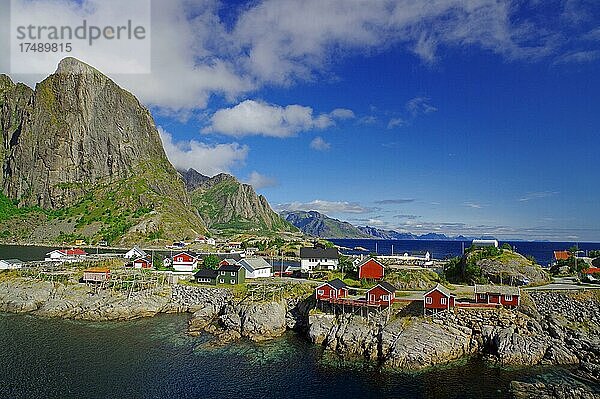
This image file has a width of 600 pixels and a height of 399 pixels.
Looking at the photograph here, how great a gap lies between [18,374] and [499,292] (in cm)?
4771

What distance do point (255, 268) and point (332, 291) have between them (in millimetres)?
25162

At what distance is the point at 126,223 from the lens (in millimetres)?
184625

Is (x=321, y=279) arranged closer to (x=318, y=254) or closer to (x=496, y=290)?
(x=318, y=254)

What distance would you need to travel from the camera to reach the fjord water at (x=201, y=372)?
36375 mm

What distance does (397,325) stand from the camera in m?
46.4

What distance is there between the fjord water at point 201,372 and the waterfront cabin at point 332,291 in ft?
20.1

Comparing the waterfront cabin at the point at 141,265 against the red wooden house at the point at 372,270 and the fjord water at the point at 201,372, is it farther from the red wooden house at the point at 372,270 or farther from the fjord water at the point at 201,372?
the red wooden house at the point at 372,270

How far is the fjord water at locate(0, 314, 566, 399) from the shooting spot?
36.4 metres

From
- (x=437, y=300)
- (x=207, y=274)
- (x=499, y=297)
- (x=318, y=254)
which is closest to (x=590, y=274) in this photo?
(x=499, y=297)

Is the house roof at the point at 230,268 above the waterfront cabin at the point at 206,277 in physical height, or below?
above

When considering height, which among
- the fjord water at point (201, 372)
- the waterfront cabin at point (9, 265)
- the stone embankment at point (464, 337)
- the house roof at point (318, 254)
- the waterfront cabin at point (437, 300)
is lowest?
the fjord water at point (201, 372)

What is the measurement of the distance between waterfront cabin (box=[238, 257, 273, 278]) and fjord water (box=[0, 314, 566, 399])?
25.1 meters

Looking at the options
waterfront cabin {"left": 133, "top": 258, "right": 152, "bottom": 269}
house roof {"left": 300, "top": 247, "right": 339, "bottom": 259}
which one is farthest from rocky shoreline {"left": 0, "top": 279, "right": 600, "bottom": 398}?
house roof {"left": 300, "top": 247, "right": 339, "bottom": 259}

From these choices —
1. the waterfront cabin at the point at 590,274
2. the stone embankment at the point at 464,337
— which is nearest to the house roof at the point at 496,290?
the stone embankment at the point at 464,337
